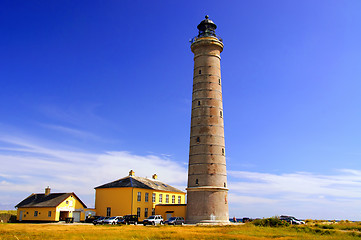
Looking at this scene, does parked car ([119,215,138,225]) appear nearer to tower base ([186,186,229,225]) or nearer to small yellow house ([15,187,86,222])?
tower base ([186,186,229,225])

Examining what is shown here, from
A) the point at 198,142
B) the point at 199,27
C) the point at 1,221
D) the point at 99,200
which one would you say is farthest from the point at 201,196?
the point at 1,221

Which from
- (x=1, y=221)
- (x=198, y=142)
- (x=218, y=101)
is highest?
(x=218, y=101)

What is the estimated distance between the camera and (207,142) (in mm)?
36500

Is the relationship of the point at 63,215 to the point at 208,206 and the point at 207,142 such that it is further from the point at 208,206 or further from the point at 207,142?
the point at 207,142

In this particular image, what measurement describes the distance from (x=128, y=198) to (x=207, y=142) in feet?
44.4

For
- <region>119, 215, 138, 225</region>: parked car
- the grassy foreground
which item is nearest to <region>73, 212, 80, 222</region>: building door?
<region>119, 215, 138, 225</region>: parked car

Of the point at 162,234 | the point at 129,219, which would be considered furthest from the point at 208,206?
the point at 162,234

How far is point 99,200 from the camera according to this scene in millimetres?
44312

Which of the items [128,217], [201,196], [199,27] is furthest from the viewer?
[199,27]

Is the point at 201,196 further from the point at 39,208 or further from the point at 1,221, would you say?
the point at 1,221

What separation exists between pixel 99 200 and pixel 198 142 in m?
16.9

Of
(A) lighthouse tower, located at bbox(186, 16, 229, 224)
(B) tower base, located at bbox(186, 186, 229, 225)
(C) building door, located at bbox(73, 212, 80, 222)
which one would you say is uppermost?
(A) lighthouse tower, located at bbox(186, 16, 229, 224)

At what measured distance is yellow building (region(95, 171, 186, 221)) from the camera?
42.3 m

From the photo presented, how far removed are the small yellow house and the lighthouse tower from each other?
53.8ft
